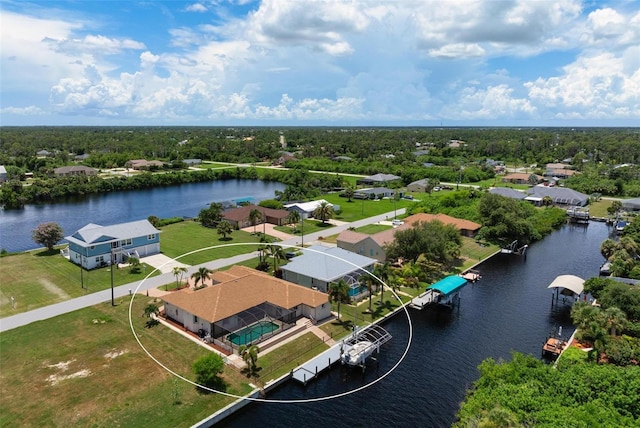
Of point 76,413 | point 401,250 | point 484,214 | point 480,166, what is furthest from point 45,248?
point 480,166

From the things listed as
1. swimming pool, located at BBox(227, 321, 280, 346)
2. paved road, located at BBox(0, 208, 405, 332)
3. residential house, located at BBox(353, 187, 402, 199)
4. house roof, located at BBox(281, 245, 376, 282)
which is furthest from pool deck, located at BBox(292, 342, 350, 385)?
residential house, located at BBox(353, 187, 402, 199)

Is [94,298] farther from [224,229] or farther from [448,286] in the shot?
[448,286]

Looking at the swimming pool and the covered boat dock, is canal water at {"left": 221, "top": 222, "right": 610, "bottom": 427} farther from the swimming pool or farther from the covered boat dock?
the swimming pool

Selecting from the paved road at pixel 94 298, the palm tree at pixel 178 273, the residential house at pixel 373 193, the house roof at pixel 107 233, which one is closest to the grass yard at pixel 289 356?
the palm tree at pixel 178 273

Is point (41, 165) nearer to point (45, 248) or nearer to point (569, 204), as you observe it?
point (45, 248)

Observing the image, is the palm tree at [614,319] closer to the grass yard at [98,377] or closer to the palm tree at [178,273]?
the grass yard at [98,377]

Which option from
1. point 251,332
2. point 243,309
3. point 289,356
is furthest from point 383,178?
point 289,356
